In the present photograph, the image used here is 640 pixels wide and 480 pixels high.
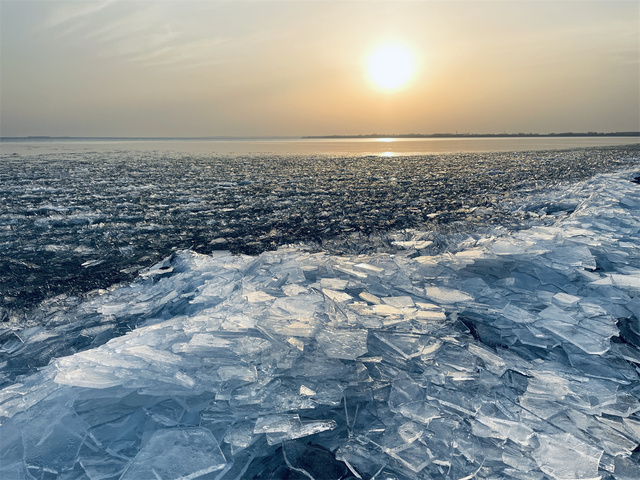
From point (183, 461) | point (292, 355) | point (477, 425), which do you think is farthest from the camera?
point (292, 355)

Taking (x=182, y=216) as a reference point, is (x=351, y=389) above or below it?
below

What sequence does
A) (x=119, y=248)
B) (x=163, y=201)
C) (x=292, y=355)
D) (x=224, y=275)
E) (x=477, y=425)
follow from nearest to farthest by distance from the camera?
(x=477, y=425), (x=292, y=355), (x=224, y=275), (x=119, y=248), (x=163, y=201)

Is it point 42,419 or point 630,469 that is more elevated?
point 42,419

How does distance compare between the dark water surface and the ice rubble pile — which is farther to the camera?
the dark water surface

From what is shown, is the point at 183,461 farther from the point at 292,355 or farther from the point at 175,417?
the point at 292,355

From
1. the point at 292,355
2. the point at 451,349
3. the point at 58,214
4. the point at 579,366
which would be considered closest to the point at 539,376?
the point at 579,366

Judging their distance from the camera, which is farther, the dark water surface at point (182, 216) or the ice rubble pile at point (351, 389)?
the dark water surface at point (182, 216)

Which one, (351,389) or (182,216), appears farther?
(182,216)

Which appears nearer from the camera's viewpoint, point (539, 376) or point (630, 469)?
point (630, 469)
